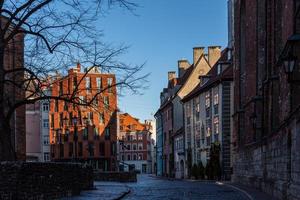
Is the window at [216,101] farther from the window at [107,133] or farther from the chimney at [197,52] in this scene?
the window at [107,133]

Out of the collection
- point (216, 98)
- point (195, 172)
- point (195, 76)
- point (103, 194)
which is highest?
point (195, 76)

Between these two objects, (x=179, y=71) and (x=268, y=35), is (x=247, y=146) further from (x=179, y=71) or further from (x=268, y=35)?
(x=179, y=71)

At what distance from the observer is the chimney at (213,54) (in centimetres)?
7004

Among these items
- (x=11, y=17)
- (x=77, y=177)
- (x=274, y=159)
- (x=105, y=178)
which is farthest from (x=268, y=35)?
(x=105, y=178)

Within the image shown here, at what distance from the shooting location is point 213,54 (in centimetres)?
7081

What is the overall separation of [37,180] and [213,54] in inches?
2128

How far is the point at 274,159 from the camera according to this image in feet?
77.0

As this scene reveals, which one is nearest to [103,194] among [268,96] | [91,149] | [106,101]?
[106,101]

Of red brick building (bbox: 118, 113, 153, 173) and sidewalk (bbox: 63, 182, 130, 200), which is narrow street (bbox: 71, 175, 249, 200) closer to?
sidewalk (bbox: 63, 182, 130, 200)

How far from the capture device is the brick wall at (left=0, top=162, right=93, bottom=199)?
17328 mm

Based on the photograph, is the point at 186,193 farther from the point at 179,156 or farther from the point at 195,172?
the point at 179,156

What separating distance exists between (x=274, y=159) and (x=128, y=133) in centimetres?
11723

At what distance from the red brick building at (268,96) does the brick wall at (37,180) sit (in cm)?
808

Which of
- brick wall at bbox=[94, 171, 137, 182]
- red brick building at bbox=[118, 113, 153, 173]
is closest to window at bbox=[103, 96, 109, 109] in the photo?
brick wall at bbox=[94, 171, 137, 182]
